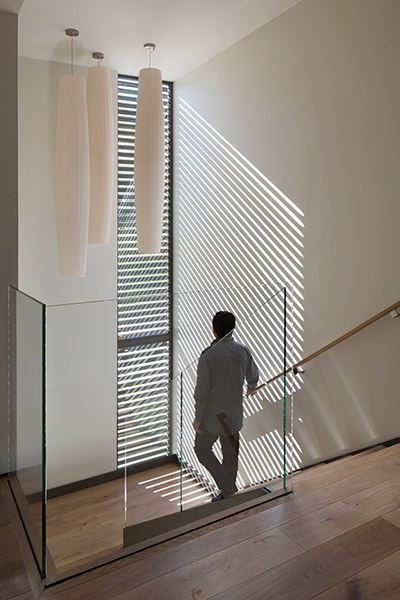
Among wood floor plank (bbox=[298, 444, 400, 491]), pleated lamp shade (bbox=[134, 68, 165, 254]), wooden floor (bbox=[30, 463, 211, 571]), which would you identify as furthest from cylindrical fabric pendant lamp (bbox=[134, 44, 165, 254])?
wood floor plank (bbox=[298, 444, 400, 491])

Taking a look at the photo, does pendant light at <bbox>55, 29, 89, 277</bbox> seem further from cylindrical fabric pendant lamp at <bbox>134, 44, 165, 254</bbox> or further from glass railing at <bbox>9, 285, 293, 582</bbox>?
glass railing at <bbox>9, 285, 293, 582</bbox>

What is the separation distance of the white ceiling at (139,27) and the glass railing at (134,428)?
196cm

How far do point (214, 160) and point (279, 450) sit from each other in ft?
8.56

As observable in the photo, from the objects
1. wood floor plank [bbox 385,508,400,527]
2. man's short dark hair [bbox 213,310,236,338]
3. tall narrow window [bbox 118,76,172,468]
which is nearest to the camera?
wood floor plank [bbox 385,508,400,527]

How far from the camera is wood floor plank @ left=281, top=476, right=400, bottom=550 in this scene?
5.79 ft

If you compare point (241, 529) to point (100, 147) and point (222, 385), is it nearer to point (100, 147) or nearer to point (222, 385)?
point (222, 385)

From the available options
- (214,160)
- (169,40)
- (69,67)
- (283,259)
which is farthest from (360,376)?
(69,67)

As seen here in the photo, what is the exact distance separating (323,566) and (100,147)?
10.1 ft

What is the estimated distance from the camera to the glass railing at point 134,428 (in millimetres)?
1961

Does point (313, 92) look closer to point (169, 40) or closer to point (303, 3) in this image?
point (303, 3)

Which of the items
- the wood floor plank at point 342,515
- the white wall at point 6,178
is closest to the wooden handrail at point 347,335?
the wood floor plank at point 342,515

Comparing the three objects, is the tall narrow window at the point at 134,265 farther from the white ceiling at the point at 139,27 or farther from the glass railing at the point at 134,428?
the glass railing at the point at 134,428

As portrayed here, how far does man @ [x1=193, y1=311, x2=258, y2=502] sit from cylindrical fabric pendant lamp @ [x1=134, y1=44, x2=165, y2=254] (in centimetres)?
189

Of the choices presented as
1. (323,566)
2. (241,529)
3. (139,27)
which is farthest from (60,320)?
(139,27)
